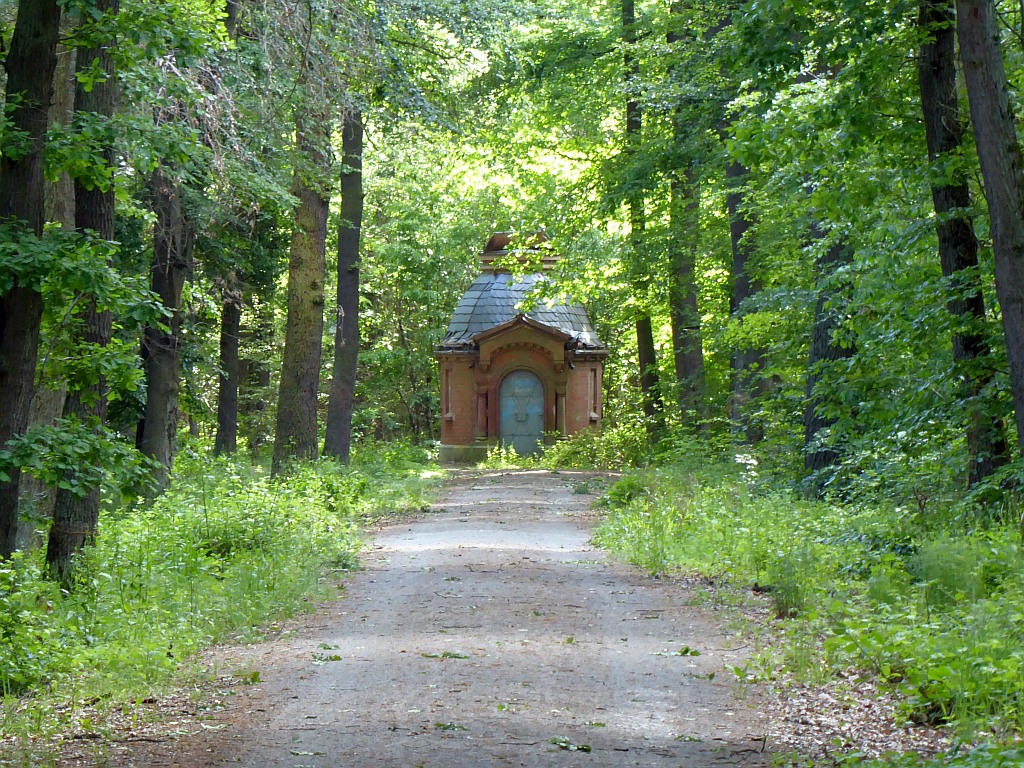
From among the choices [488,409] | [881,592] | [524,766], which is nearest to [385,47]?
[881,592]

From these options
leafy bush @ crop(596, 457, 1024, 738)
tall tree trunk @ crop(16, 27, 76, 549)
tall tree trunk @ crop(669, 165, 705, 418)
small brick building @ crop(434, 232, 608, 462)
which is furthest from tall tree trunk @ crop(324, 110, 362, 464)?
small brick building @ crop(434, 232, 608, 462)

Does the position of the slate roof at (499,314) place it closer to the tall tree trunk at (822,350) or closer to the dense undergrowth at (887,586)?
the tall tree trunk at (822,350)

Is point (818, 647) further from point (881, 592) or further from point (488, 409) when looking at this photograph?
point (488, 409)

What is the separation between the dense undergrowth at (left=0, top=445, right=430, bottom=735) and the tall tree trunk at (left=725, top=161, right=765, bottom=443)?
8.08 m

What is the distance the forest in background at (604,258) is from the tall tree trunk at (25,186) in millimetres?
22

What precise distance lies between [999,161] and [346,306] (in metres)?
17.5

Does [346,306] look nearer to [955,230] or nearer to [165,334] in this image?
[165,334]

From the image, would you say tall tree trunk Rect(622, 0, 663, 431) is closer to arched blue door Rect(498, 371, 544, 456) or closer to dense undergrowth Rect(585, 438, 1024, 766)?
arched blue door Rect(498, 371, 544, 456)

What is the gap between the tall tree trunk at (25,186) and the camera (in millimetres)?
8500

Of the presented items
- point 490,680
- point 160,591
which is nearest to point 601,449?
point 160,591

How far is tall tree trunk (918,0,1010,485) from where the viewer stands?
10.4 meters

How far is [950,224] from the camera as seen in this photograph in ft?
35.6

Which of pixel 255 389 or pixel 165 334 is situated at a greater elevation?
pixel 255 389

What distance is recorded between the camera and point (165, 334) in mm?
16969
